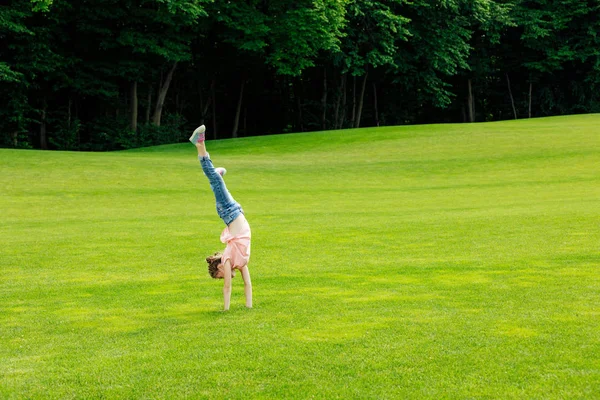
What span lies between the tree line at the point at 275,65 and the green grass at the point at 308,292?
77.9ft

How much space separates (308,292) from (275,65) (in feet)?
154

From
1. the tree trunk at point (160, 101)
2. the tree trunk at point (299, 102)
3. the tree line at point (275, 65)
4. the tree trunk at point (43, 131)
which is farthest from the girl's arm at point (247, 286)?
the tree trunk at point (299, 102)

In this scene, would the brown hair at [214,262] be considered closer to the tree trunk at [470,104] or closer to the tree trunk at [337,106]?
the tree trunk at [337,106]

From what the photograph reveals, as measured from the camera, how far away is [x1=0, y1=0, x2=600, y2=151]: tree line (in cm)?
5225

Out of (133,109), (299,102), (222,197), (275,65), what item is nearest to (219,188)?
→ (222,197)

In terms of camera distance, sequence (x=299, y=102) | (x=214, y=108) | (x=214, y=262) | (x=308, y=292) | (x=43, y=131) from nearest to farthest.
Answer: (x=214, y=262), (x=308, y=292), (x=43, y=131), (x=214, y=108), (x=299, y=102)

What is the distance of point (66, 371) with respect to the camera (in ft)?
26.8

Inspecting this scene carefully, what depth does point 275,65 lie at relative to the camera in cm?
5756

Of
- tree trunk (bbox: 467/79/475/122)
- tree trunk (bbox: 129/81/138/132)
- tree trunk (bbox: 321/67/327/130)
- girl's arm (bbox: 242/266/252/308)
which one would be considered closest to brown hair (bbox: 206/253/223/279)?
girl's arm (bbox: 242/266/252/308)

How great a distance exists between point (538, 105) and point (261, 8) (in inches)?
1361

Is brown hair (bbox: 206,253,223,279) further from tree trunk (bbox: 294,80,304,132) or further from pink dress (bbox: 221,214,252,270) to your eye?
tree trunk (bbox: 294,80,304,132)

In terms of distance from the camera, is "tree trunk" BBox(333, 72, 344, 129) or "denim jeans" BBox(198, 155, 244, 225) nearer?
"denim jeans" BBox(198, 155, 244, 225)

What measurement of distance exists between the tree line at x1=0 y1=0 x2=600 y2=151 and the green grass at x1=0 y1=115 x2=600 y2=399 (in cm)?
2376

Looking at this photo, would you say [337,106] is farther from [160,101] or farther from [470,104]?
[160,101]
